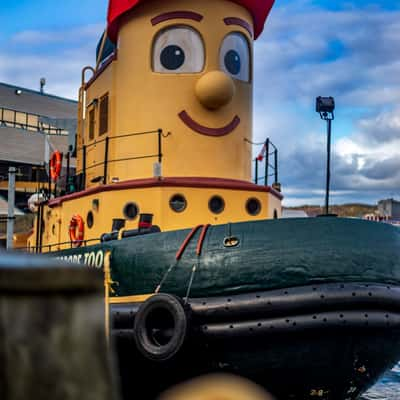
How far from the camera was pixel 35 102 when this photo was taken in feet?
143

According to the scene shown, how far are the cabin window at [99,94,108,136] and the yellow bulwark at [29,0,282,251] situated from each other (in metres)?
0.05

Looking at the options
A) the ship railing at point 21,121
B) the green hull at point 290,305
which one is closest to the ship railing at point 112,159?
the green hull at point 290,305

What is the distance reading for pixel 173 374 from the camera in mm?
6324

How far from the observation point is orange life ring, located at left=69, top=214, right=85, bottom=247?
9258 millimetres

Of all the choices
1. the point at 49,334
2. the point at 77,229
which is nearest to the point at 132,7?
the point at 77,229

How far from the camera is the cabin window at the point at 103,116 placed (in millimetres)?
10391

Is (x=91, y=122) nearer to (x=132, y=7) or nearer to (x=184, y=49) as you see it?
(x=132, y=7)

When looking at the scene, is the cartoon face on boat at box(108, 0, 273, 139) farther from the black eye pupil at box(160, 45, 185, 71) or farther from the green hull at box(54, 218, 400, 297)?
the green hull at box(54, 218, 400, 297)

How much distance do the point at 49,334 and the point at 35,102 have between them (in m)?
45.1

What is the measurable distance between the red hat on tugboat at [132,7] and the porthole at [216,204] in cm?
365

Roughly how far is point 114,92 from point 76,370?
9.61 metres

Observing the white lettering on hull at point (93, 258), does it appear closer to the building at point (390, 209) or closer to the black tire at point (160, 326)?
the black tire at point (160, 326)

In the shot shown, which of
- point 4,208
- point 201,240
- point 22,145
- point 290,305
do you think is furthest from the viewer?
point 22,145

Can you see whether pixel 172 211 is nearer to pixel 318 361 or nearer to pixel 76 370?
pixel 318 361
